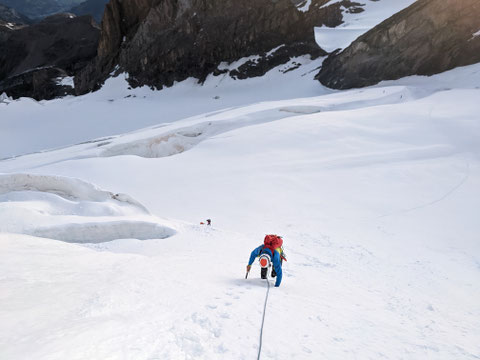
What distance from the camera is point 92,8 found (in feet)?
392

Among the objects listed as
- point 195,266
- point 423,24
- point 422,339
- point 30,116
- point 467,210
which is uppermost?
point 423,24

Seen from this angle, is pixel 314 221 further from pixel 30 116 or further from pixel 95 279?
pixel 30 116

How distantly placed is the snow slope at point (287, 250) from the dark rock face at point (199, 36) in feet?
101

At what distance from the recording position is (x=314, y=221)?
924 cm

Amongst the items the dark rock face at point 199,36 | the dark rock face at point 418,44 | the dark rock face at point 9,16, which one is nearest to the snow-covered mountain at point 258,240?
the dark rock face at point 418,44

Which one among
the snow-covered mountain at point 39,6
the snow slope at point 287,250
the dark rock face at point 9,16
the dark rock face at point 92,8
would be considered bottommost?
the snow slope at point 287,250

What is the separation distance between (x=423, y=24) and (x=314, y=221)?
28767 mm

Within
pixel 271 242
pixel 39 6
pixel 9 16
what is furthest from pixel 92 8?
pixel 271 242

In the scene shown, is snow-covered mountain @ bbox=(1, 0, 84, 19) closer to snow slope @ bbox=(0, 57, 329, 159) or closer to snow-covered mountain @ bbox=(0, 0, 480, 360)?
snow slope @ bbox=(0, 57, 329, 159)

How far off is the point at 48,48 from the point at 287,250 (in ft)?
247

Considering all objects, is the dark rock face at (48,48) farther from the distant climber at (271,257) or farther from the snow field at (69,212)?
the distant climber at (271,257)

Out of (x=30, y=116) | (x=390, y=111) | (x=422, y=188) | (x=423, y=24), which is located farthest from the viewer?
(x=30, y=116)

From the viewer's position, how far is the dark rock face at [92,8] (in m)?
118

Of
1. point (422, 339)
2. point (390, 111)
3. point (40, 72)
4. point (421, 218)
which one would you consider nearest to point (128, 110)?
point (40, 72)
